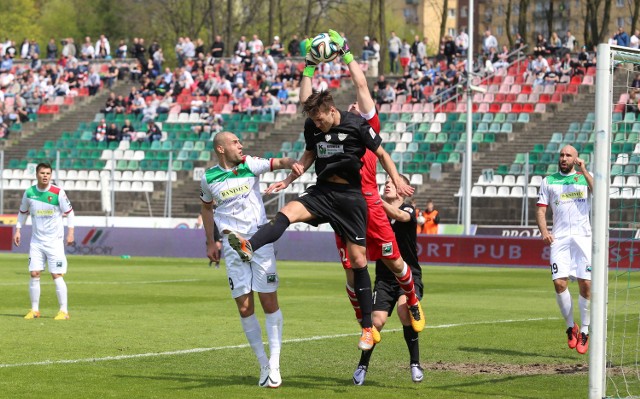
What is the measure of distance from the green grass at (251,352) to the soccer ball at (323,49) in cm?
296

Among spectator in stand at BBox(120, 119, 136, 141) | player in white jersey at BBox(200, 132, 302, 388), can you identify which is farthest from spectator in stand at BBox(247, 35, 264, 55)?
player in white jersey at BBox(200, 132, 302, 388)

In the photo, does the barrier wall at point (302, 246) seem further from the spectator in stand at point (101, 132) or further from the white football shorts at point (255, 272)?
the white football shorts at point (255, 272)

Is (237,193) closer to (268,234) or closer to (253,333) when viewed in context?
(268,234)

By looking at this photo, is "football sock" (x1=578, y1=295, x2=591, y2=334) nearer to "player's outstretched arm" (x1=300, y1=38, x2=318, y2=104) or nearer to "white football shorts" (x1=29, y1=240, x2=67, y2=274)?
"player's outstretched arm" (x1=300, y1=38, x2=318, y2=104)

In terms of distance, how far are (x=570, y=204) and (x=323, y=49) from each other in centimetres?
442

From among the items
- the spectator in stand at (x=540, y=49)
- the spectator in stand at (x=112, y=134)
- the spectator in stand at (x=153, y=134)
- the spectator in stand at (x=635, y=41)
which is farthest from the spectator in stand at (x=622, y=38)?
the spectator in stand at (x=112, y=134)

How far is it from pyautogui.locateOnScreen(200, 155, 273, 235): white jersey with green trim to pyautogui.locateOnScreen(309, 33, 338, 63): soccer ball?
107 cm

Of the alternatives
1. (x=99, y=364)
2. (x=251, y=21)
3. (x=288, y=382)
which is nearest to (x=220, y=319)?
(x=99, y=364)

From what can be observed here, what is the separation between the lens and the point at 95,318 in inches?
682

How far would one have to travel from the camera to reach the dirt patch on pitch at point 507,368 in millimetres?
12117

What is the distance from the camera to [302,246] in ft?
116

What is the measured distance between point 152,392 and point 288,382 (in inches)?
53.9

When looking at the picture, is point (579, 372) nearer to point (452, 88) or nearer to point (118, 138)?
point (452, 88)

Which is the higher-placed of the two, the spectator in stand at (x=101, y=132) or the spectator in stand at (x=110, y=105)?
the spectator in stand at (x=110, y=105)
